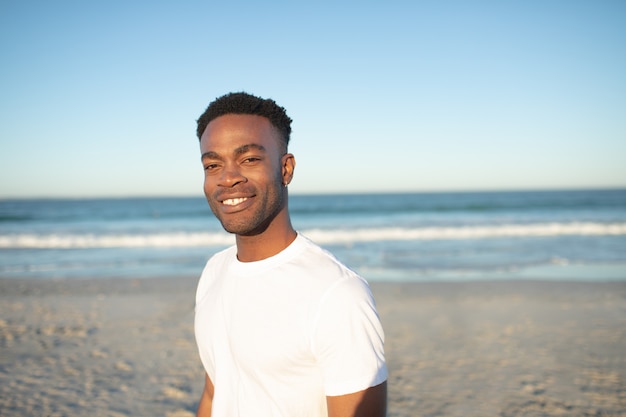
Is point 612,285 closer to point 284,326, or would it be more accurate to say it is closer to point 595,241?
point 595,241

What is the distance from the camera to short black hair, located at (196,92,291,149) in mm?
1773

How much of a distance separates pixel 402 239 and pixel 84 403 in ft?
55.0

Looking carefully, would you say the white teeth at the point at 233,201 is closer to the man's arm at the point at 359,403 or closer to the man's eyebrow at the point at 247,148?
the man's eyebrow at the point at 247,148

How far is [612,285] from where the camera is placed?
9742 mm

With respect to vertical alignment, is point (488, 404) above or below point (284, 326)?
below

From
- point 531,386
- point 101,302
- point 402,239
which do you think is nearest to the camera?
point 531,386

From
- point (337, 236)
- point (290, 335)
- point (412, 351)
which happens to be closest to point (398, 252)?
point (337, 236)

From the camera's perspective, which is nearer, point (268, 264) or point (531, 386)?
point (268, 264)

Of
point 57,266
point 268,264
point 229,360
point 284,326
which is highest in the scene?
point 268,264

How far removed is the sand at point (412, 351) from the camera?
4.58m

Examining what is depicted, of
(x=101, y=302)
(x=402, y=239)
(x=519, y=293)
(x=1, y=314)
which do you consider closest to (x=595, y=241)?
(x=402, y=239)

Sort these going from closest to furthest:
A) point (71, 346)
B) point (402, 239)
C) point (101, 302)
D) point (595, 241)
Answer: point (71, 346)
point (101, 302)
point (595, 241)
point (402, 239)

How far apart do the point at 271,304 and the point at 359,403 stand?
1.48 ft

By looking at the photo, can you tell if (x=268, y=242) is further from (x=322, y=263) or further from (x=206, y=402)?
(x=206, y=402)
